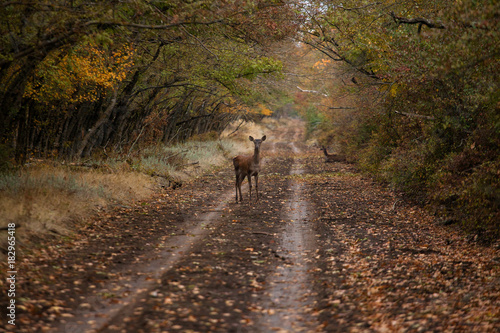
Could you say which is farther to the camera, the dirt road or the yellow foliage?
the yellow foliage

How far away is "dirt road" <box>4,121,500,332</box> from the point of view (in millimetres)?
5461

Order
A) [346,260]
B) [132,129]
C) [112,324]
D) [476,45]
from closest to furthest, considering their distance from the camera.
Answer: [112,324], [476,45], [346,260], [132,129]

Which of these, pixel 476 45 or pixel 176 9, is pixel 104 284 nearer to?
pixel 176 9

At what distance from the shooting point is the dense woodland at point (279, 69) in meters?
8.26

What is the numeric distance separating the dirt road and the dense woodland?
6.54ft

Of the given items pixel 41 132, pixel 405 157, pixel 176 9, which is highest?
pixel 176 9

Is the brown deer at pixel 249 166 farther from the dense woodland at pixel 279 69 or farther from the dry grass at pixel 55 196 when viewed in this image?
the dry grass at pixel 55 196

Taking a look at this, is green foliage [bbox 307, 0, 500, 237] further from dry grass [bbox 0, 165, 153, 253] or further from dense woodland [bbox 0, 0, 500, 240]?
dry grass [bbox 0, 165, 153, 253]

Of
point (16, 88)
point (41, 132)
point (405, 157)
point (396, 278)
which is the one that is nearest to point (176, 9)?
point (16, 88)

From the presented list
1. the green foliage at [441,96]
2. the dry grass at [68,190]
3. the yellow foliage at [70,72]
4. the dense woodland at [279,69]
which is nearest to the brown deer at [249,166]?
the dense woodland at [279,69]

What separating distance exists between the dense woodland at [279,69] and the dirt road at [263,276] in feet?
6.54

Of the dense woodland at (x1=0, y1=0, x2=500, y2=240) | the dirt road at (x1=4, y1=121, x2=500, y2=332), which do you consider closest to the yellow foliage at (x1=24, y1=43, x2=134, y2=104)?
the dense woodland at (x1=0, y1=0, x2=500, y2=240)

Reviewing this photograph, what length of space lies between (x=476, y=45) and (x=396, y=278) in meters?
4.27

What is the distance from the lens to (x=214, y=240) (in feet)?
31.4
